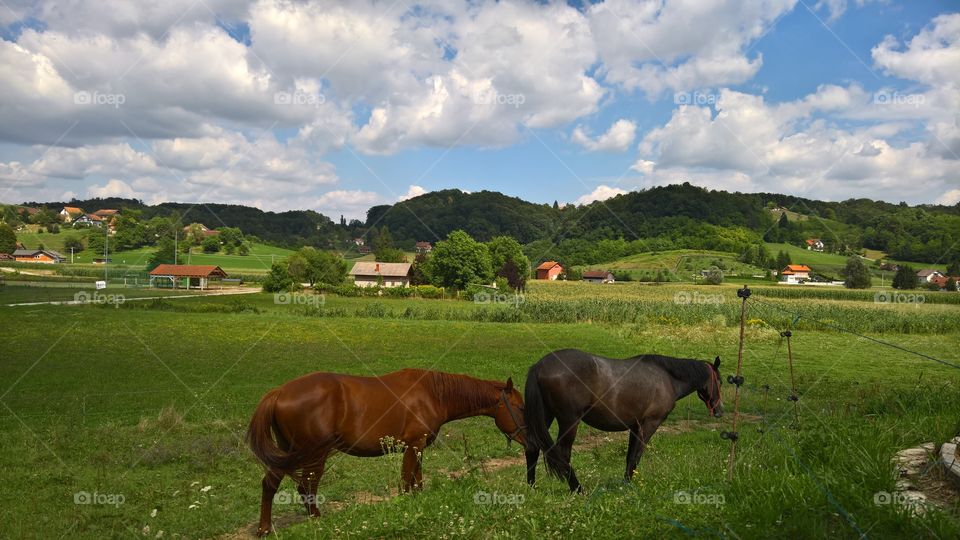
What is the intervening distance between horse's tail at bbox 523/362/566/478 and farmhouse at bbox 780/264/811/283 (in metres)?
81.8

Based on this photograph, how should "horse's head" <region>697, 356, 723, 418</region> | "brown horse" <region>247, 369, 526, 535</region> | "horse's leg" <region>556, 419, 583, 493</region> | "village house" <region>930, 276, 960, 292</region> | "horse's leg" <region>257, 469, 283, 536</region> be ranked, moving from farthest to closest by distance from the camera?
1. "village house" <region>930, 276, 960, 292</region>
2. "horse's head" <region>697, 356, 723, 418</region>
3. "horse's leg" <region>556, 419, 583, 493</region>
4. "brown horse" <region>247, 369, 526, 535</region>
5. "horse's leg" <region>257, 469, 283, 536</region>

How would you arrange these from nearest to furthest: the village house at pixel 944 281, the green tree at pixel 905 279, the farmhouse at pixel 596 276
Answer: the village house at pixel 944 281 < the green tree at pixel 905 279 < the farmhouse at pixel 596 276

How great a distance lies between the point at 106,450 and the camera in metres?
10.6

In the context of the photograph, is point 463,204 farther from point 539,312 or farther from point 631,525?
point 631,525

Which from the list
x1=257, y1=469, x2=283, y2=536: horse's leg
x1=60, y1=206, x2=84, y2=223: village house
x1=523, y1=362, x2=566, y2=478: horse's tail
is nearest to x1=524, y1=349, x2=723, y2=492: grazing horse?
x1=523, y1=362, x2=566, y2=478: horse's tail

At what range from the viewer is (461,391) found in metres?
8.04

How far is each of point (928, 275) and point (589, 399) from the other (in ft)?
274

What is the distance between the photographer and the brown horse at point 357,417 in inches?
275

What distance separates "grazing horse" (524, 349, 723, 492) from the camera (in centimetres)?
808

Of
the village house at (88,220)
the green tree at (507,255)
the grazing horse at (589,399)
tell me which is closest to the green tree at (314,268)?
the green tree at (507,255)

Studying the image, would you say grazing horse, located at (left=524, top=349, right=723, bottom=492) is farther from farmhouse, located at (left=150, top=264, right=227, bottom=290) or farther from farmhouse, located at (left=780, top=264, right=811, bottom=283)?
farmhouse, located at (left=780, top=264, right=811, bottom=283)

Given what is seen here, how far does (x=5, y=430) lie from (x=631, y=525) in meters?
13.9

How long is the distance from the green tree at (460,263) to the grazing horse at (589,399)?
2233 inches

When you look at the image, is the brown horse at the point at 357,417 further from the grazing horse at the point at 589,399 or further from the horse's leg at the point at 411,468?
the grazing horse at the point at 589,399
